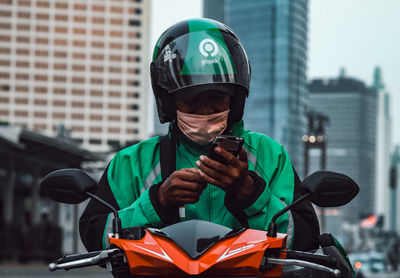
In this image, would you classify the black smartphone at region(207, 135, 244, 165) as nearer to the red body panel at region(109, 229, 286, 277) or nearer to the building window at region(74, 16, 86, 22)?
the red body panel at region(109, 229, 286, 277)

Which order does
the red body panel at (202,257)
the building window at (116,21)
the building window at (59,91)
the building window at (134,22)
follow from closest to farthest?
the red body panel at (202,257)
the building window at (59,91)
the building window at (134,22)
the building window at (116,21)

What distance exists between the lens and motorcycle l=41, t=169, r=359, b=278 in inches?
85.0

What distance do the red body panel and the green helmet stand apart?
0.63m

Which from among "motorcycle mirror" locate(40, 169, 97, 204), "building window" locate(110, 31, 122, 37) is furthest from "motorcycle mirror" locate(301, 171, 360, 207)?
"building window" locate(110, 31, 122, 37)

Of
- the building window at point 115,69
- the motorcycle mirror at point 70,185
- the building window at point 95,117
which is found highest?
the building window at point 115,69

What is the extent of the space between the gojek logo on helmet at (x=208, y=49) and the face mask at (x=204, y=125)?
0.19 metres

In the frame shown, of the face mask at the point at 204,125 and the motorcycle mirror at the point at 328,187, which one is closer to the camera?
the motorcycle mirror at the point at 328,187

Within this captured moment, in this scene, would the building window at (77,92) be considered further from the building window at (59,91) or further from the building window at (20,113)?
the building window at (20,113)

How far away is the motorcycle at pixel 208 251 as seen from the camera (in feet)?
7.09

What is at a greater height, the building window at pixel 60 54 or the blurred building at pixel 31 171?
the building window at pixel 60 54

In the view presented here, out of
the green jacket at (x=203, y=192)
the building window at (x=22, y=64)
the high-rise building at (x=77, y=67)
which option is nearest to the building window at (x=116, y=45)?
the high-rise building at (x=77, y=67)

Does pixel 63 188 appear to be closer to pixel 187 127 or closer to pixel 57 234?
pixel 187 127

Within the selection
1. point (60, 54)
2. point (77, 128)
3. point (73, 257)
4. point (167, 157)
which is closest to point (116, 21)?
point (60, 54)

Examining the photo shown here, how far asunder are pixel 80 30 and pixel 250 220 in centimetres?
14272
